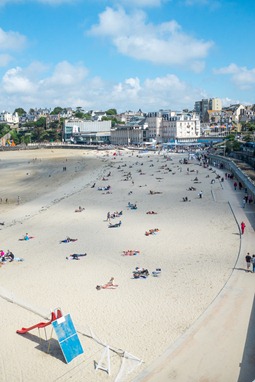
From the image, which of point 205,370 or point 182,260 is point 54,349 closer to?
point 205,370

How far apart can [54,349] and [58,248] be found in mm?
8165

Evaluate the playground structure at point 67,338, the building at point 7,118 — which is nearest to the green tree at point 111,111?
the building at point 7,118

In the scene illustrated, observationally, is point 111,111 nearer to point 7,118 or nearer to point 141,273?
point 7,118

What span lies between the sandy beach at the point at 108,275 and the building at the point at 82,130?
303 feet

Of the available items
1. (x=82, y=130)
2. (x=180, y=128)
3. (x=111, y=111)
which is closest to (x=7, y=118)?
(x=111, y=111)

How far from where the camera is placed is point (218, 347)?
895 cm

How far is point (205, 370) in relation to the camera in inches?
323

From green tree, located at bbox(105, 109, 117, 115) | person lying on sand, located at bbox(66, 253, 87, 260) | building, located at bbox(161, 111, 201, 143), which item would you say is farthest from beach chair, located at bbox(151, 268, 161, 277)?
green tree, located at bbox(105, 109, 117, 115)

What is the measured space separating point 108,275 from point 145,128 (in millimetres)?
94067

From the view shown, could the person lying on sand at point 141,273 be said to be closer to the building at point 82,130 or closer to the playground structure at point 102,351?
the playground structure at point 102,351

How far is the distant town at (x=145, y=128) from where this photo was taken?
99875mm

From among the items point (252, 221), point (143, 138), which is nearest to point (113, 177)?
point (252, 221)

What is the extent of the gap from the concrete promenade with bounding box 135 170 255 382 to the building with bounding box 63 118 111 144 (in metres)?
110

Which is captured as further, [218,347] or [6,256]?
[6,256]
